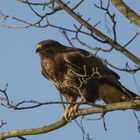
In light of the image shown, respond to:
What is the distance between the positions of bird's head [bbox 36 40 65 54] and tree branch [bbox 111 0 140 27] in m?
2.78

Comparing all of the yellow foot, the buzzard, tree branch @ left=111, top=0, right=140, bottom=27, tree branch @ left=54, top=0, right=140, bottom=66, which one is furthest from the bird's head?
tree branch @ left=54, top=0, right=140, bottom=66

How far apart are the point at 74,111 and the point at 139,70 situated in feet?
7.64

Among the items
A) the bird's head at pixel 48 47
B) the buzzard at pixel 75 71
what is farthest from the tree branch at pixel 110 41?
the bird's head at pixel 48 47

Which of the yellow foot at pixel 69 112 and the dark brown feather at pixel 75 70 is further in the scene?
the dark brown feather at pixel 75 70

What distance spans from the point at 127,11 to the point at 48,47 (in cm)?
308

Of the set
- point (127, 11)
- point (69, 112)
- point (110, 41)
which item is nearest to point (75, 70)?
point (69, 112)

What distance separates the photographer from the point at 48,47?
356 inches

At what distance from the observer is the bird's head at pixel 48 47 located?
8.90 m

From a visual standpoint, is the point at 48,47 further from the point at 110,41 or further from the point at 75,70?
the point at 110,41

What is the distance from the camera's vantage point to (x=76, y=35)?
546cm

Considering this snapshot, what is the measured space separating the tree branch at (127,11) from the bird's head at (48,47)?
9.13 feet

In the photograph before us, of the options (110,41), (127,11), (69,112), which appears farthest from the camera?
(69,112)

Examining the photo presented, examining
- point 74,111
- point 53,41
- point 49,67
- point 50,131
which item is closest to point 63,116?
point 74,111

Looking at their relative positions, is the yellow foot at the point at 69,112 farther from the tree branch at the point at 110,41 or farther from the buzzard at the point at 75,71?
the tree branch at the point at 110,41
